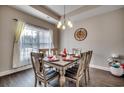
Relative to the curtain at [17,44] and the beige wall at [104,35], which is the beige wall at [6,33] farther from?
the beige wall at [104,35]

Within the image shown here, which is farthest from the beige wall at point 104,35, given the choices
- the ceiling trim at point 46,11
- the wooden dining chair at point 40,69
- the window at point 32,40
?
the wooden dining chair at point 40,69

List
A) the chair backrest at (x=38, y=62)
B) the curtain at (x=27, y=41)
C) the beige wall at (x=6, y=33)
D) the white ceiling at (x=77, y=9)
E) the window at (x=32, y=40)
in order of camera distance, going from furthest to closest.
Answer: the window at (x=32, y=40) → the curtain at (x=27, y=41) → the white ceiling at (x=77, y=9) → the beige wall at (x=6, y=33) → the chair backrest at (x=38, y=62)

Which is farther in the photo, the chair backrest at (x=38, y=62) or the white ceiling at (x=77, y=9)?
the white ceiling at (x=77, y=9)

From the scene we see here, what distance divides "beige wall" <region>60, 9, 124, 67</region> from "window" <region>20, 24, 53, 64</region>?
1654 millimetres

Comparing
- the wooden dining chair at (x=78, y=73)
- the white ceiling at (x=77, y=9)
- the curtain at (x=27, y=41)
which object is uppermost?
the white ceiling at (x=77, y=9)

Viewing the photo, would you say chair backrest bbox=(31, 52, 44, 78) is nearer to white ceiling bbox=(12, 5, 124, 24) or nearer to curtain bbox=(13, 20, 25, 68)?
curtain bbox=(13, 20, 25, 68)

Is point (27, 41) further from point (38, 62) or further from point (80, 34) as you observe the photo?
point (80, 34)

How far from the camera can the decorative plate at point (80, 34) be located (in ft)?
13.8

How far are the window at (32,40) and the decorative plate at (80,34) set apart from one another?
147 cm

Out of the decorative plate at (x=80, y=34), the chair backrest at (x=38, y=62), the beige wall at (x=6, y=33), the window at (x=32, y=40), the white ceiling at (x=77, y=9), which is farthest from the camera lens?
the decorative plate at (x=80, y=34)

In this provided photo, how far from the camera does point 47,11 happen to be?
3.65 metres

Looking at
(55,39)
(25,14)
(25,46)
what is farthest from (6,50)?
(55,39)

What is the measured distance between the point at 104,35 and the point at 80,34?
1.14 metres
